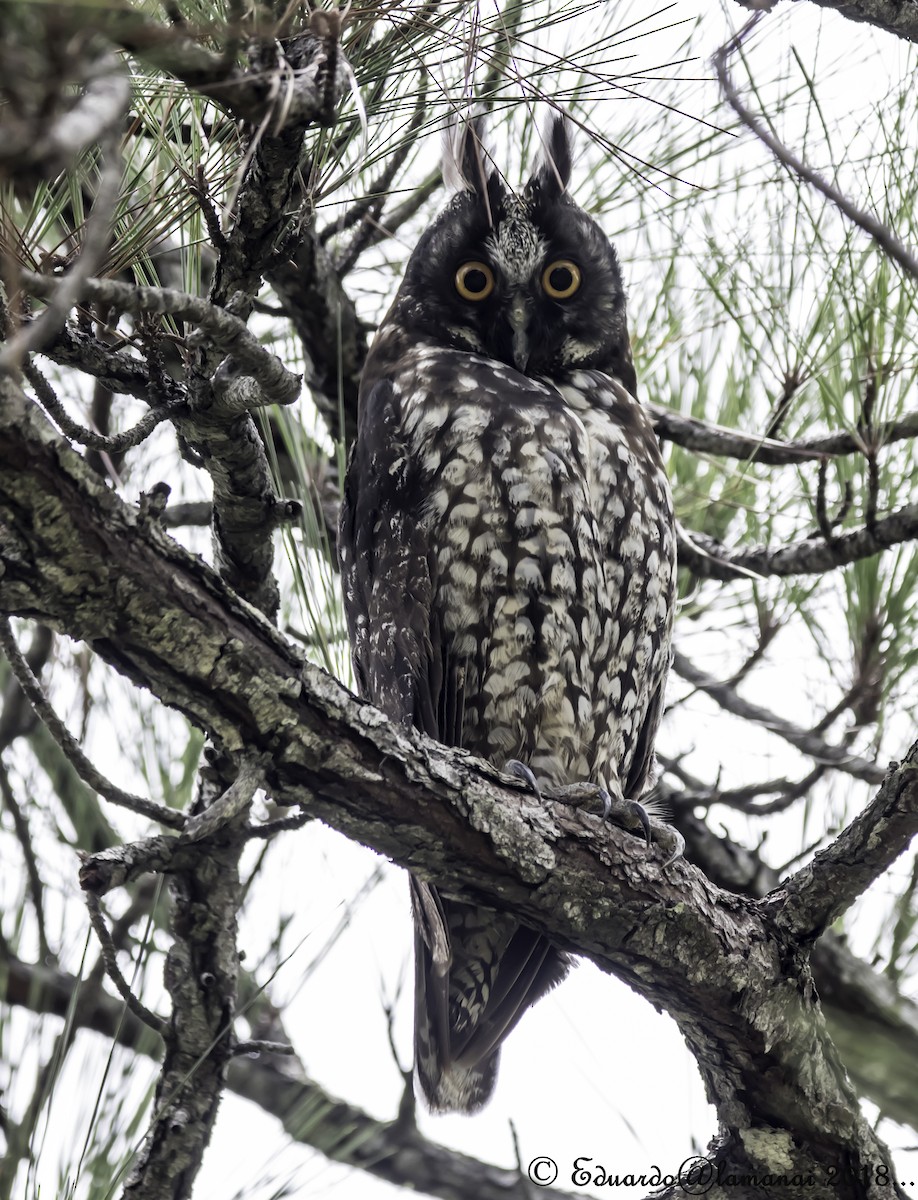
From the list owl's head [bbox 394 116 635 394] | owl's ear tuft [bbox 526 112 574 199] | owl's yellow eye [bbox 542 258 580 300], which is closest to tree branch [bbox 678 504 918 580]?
owl's head [bbox 394 116 635 394]

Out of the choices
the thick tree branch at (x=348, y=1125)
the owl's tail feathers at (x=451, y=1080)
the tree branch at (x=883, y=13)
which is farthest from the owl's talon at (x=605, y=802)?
the tree branch at (x=883, y=13)

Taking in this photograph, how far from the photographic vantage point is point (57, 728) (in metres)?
1.62

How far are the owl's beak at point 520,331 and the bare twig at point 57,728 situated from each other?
133cm

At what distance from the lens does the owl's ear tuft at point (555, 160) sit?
8.95 ft

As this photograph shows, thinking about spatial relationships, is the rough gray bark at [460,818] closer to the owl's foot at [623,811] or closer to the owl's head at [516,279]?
the owl's foot at [623,811]

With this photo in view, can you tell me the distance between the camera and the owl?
2305mm

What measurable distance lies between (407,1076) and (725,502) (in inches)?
63.9

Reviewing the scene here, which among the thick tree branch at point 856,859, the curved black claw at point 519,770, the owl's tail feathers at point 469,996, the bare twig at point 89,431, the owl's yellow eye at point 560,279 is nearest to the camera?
the bare twig at point 89,431

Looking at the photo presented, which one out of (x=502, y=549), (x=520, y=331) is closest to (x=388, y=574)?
(x=502, y=549)

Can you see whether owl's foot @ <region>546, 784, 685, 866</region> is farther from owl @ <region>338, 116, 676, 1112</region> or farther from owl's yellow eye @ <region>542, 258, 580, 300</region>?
owl's yellow eye @ <region>542, 258, 580, 300</region>

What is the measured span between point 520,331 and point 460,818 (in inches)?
49.4

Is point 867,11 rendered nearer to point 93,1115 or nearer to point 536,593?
point 536,593

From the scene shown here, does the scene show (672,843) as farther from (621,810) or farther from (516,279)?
(516,279)

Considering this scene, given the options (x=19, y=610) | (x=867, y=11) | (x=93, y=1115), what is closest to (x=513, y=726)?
(x=93, y=1115)
